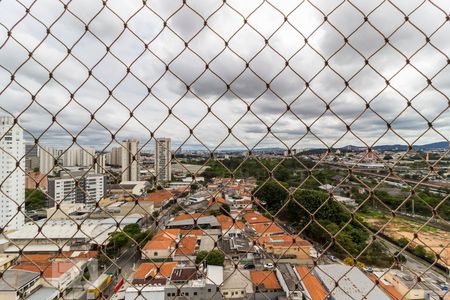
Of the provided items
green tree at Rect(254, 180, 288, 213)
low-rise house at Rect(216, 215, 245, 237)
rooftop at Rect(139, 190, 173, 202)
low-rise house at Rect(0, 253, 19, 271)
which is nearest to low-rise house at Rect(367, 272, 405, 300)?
low-rise house at Rect(216, 215, 245, 237)

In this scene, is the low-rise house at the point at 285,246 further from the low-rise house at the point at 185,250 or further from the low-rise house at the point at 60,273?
the low-rise house at the point at 60,273

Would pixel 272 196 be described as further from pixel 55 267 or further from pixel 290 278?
pixel 290 278

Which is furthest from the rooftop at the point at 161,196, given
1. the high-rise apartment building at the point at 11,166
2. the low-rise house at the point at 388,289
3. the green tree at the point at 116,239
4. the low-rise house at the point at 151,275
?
the low-rise house at the point at 388,289

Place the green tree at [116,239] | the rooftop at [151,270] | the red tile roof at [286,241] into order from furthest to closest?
the green tree at [116,239], the red tile roof at [286,241], the rooftop at [151,270]

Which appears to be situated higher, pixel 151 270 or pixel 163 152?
pixel 163 152

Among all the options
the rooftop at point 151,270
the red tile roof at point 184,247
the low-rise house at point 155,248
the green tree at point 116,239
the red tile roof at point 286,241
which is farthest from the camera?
the green tree at point 116,239

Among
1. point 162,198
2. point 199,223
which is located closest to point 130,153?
point 162,198

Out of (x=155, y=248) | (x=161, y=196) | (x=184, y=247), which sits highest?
(x=161, y=196)

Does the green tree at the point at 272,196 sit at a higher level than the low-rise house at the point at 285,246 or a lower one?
lower

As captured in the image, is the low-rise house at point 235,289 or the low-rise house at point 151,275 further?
the low-rise house at point 235,289
